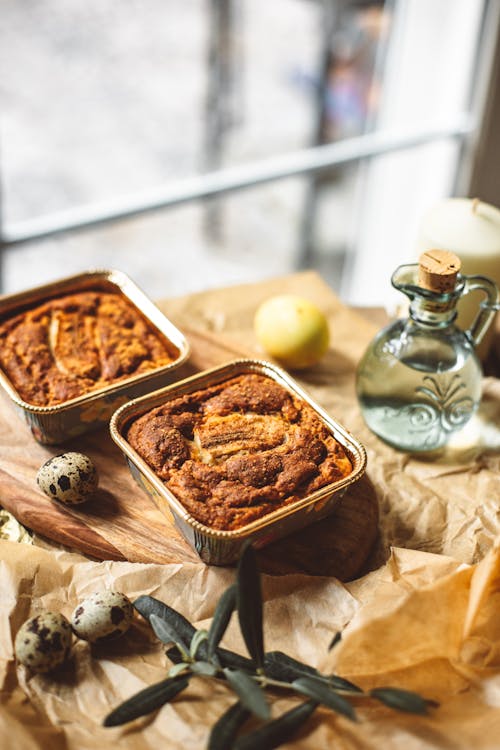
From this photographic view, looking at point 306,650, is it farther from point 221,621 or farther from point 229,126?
point 229,126

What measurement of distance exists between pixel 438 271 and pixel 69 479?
0.66 m

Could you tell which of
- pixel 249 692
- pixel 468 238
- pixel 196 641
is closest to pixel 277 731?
pixel 249 692

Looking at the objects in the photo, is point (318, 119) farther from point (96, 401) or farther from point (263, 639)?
point (263, 639)

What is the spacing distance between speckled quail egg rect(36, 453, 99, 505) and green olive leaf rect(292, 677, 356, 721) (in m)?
0.45

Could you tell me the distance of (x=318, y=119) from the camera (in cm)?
293

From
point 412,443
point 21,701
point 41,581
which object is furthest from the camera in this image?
point 412,443

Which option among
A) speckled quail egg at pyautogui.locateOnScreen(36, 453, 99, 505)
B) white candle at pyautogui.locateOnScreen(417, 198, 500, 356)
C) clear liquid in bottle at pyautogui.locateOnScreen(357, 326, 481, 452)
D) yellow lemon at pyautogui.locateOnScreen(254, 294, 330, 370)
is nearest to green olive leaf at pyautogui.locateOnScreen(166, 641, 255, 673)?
speckled quail egg at pyautogui.locateOnScreen(36, 453, 99, 505)

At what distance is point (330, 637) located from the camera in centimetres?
116

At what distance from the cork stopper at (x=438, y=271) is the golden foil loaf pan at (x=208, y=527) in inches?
10.5

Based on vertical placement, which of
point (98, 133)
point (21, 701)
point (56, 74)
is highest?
point (56, 74)

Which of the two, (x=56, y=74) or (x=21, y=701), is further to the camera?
(x=56, y=74)

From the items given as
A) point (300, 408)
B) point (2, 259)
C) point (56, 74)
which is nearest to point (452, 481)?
point (300, 408)

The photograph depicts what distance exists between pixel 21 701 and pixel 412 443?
2.59 ft

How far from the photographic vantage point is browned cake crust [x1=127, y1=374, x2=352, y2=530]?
3.99 ft
